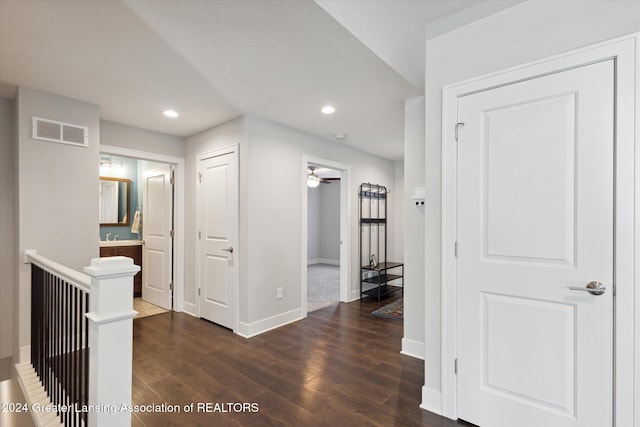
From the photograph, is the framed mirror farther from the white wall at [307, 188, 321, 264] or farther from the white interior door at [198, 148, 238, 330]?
the white wall at [307, 188, 321, 264]

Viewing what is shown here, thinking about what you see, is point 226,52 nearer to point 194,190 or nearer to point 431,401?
point 194,190

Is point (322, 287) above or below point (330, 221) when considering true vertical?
below

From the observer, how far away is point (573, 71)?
1.63m

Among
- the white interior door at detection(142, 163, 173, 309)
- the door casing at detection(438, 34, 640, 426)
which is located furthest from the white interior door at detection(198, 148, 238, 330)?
the door casing at detection(438, 34, 640, 426)

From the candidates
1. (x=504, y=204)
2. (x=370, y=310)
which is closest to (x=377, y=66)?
(x=504, y=204)

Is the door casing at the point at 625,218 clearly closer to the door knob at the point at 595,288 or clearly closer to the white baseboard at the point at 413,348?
the door knob at the point at 595,288

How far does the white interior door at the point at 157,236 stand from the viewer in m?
4.31

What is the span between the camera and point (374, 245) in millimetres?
5387

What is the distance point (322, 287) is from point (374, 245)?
1.35 m

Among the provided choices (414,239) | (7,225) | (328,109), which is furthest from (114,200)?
(414,239)

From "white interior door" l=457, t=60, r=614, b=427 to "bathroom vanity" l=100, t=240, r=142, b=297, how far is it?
15.5ft

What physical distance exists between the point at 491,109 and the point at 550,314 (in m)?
1.20

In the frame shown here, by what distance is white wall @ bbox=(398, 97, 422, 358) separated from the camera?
290 cm

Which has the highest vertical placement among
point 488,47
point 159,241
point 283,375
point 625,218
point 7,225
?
point 488,47
